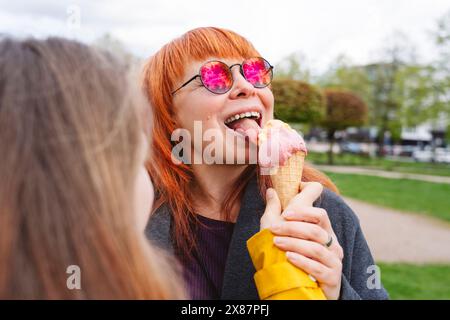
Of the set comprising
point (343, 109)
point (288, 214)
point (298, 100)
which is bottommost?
point (288, 214)

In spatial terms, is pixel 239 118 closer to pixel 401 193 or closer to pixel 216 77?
pixel 216 77

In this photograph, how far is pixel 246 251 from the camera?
1.89 metres

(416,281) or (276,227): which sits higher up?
(276,227)

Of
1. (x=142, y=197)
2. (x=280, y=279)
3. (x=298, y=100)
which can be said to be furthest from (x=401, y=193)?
(x=142, y=197)

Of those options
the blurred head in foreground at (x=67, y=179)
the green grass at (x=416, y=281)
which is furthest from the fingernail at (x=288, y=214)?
the green grass at (x=416, y=281)

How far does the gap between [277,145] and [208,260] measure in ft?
1.82

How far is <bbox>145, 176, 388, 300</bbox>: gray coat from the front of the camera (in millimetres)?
1819

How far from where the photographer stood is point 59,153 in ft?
3.32

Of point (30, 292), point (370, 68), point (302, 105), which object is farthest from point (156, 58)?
point (370, 68)

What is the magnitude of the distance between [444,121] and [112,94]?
29977mm

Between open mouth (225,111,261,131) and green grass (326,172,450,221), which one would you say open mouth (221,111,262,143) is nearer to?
open mouth (225,111,261,131)

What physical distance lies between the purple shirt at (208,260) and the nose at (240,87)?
1.83ft

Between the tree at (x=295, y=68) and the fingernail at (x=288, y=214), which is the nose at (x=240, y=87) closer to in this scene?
the fingernail at (x=288, y=214)

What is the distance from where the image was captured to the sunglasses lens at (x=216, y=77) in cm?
204
